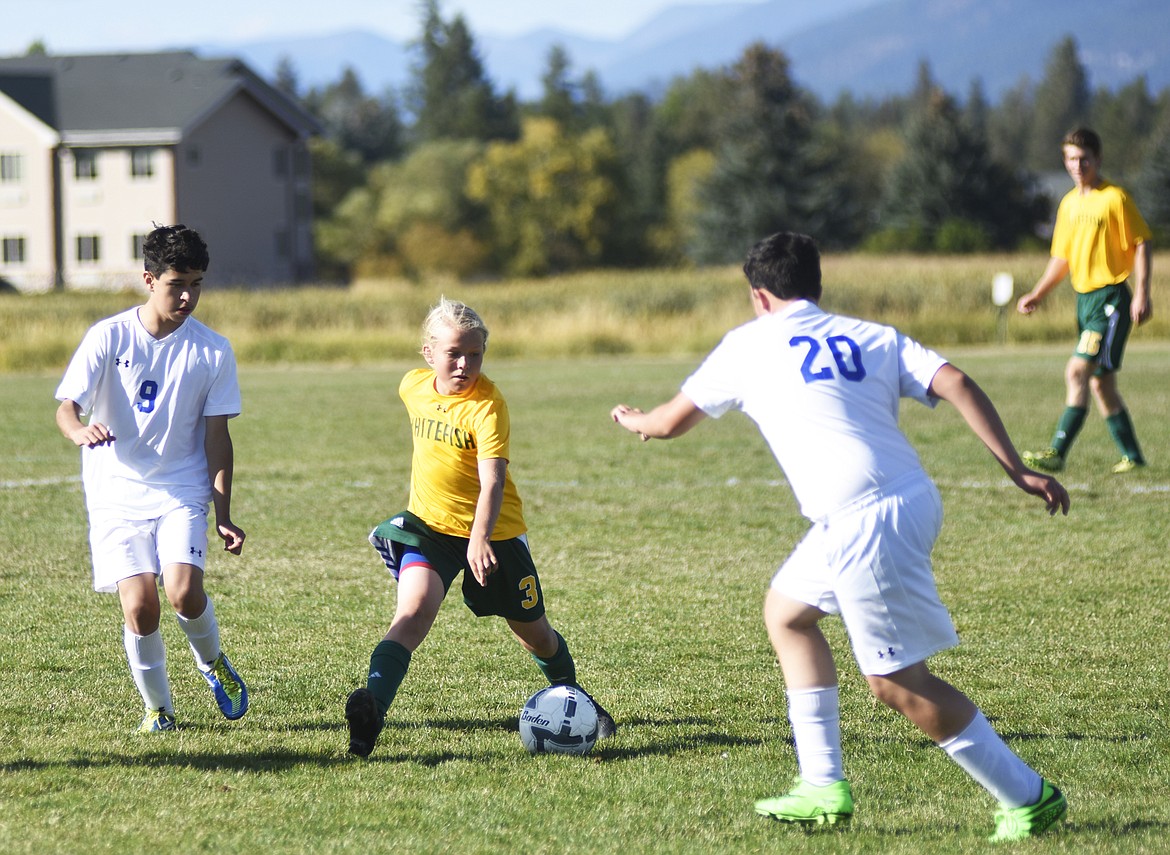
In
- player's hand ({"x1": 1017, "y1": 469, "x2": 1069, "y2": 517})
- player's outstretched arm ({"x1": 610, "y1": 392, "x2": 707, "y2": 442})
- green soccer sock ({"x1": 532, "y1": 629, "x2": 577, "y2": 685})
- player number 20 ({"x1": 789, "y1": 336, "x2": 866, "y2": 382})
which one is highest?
player number 20 ({"x1": 789, "y1": 336, "x2": 866, "y2": 382})

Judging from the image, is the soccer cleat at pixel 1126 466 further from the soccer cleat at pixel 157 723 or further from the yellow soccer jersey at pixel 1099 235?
the soccer cleat at pixel 157 723

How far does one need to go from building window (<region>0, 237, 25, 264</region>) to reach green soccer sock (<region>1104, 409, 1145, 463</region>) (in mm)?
49178

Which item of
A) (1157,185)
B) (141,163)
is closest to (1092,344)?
(141,163)

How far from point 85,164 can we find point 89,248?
3.14 m

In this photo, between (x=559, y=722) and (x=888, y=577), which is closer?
(x=888, y=577)

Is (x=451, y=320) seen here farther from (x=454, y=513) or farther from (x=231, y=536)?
(x=231, y=536)

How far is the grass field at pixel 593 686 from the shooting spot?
152 inches

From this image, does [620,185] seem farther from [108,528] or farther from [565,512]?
[108,528]

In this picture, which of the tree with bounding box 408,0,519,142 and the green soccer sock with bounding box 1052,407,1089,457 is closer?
the green soccer sock with bounding box 1052,407,1089,457

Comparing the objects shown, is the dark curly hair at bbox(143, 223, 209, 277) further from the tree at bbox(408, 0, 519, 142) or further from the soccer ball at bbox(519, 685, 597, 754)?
the tree at bbox(408, 0, 519, 142)

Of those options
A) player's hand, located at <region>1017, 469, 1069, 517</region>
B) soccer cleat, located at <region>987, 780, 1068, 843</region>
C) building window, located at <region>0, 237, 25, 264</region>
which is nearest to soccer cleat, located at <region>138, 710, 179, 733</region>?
soccer cleat, located at <region>987, 780, 1068, 843</region>

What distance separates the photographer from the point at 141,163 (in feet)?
169

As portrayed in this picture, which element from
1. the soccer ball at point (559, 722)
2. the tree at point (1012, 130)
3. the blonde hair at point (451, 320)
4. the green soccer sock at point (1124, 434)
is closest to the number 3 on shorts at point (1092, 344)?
the green soccer sock at point (1124, 434)

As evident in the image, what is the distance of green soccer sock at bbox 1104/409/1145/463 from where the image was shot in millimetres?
10344
